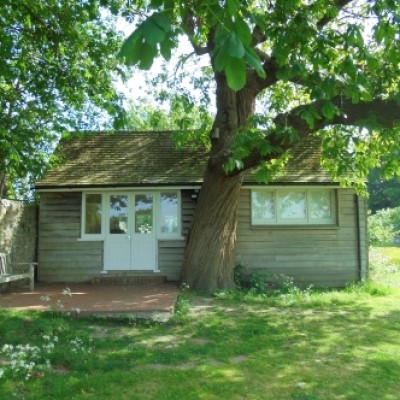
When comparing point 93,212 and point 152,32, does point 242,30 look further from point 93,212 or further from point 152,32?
point 93,212

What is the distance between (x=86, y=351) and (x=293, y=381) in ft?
9.41

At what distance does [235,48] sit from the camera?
2.11 meters

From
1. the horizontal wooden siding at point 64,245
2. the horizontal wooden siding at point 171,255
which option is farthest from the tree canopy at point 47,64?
the horizontal wooden siding at point 171,255

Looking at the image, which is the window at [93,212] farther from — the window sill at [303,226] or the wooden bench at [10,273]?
the window sill at [303,226]

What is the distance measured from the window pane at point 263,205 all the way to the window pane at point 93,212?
15.0 feet

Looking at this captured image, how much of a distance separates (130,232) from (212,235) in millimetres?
2999

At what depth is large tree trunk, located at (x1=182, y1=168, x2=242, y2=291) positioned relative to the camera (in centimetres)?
1111

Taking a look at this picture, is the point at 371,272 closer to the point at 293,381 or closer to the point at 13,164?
the point at 293,381

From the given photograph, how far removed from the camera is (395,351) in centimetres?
669

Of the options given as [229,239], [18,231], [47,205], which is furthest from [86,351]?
[47,205]

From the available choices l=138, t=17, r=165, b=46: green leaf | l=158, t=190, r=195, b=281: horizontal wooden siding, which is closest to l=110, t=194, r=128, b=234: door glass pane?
l=158, t=190, r=195, b=281: horizontal wooden siding

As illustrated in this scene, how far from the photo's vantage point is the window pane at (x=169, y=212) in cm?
1317

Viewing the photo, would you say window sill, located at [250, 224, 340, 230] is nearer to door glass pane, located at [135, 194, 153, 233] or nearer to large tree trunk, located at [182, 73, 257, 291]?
large tree trunk, located at [182, 73, 257, 291]

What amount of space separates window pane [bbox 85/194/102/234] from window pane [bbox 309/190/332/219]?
6337 mm
